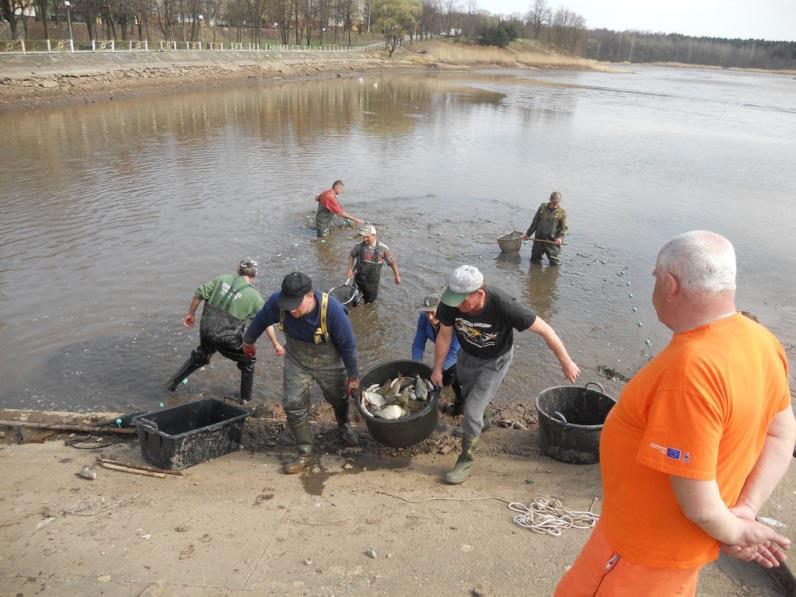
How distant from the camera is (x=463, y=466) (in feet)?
17.1

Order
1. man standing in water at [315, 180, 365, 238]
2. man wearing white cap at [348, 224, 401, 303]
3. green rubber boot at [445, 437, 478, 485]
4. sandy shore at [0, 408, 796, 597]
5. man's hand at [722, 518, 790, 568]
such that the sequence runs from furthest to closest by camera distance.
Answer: man standing in water at [315, 180, 365, 238]
man wearing white cap at [348, 224, 401, 303]
green rubber boot at [445, 437, 478, 485]
sandy shore at [0, 408, 796, 597]
man's hand at [722, 518, 790, 568]

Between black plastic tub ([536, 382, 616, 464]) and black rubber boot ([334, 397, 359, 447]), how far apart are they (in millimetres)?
1904

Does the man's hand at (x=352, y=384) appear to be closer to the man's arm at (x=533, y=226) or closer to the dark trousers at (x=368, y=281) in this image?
the dark trousers at (x=368, y=281)

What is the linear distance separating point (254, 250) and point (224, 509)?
8.62 metres

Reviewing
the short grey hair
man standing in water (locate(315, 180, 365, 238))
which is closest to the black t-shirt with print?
the short grey hair

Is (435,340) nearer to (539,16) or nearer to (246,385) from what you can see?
(246,385)

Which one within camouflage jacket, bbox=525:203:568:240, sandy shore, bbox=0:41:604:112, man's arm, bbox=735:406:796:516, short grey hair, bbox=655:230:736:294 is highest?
sandy shore, bbox=0:41:604:112

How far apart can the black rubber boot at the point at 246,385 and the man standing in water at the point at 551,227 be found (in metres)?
7.25

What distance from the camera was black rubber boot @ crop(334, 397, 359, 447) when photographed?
5.82 meters

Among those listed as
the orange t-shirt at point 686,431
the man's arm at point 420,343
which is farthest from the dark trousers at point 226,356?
the orange t-shirt at point 686,431

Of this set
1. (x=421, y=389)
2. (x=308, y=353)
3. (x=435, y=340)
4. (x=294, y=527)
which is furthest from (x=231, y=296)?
(x=294, y=527)

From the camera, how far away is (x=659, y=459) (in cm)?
204

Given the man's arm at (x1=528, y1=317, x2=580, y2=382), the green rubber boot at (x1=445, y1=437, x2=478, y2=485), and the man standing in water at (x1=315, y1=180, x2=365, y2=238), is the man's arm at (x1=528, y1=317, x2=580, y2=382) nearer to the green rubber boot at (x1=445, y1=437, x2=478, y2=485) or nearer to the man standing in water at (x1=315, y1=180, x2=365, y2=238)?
the green rubber boot at (x1=445, y1=437, x2=478, y2=485)

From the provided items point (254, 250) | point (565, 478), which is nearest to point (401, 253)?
point (254, 250)
